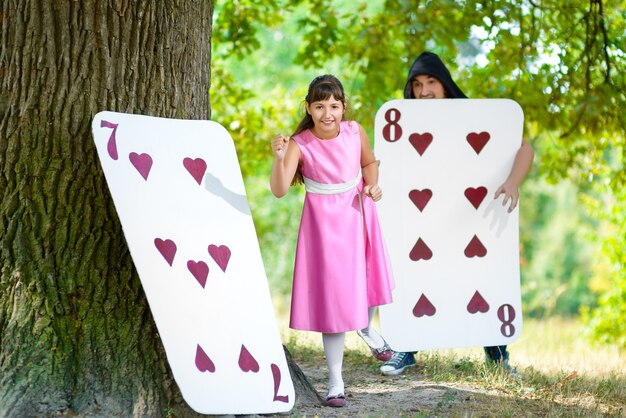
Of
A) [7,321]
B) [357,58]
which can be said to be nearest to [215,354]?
[7,321]

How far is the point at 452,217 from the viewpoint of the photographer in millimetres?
4984

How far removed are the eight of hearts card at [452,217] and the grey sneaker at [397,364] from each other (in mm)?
301

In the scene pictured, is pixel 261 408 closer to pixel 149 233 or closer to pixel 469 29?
pixel 149 233

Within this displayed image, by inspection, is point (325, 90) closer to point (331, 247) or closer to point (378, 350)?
point (331, 247)

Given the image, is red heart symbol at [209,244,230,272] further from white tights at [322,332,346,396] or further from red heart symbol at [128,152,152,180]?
white tights at [322,332,346,396]

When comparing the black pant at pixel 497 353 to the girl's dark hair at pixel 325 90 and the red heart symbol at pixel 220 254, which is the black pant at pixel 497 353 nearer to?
the girl's dark hair at pixel 325 90

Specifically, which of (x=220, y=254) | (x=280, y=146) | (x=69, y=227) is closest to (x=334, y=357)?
(x=220, y=254)

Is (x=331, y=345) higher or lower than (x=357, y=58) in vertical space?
lower

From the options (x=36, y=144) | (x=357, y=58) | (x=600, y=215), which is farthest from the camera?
(x=600, y=215)

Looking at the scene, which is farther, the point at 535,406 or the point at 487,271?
the point at 487,271

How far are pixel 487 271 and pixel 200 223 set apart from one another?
1.96 meters

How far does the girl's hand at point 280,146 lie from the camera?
3.90m

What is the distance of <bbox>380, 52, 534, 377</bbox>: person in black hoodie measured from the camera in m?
4.94

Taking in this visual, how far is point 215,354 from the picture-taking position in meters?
3.60
